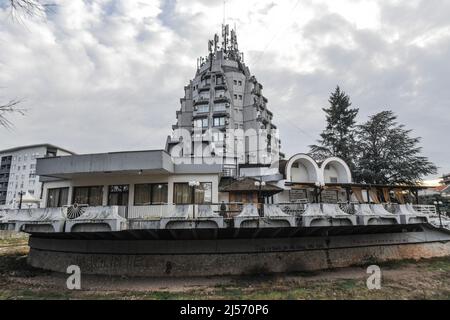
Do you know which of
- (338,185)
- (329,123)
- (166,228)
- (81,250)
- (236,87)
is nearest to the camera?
(166,228)

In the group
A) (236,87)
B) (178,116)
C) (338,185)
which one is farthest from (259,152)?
(338,185)

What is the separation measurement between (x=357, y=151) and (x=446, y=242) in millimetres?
15790

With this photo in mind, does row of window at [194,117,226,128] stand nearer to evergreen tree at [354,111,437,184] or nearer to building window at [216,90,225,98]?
building window at [216,90,225,98]

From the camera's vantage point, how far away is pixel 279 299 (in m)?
11.7

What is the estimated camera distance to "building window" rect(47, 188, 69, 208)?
20.5m

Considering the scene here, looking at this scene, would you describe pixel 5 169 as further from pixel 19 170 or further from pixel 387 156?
pixel 387 156

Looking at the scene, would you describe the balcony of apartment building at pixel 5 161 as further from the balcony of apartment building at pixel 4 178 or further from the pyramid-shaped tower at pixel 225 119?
the pyramid-shaped tower at pixel 225 119

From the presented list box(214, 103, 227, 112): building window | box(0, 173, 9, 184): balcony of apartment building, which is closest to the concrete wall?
box(214, 103, 227, 112): building window

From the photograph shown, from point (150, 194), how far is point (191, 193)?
3037 mm

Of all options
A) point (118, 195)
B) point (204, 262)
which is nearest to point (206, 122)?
point (118, 195)

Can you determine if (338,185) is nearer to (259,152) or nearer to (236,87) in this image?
(259,152)

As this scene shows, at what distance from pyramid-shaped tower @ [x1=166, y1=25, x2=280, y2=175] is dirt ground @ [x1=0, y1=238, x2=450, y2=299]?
3676 cm

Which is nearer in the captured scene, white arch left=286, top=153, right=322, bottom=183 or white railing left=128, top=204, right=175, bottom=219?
white railing left=128, top=204, right=175, bottom=219

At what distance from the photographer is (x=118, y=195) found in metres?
19.2
